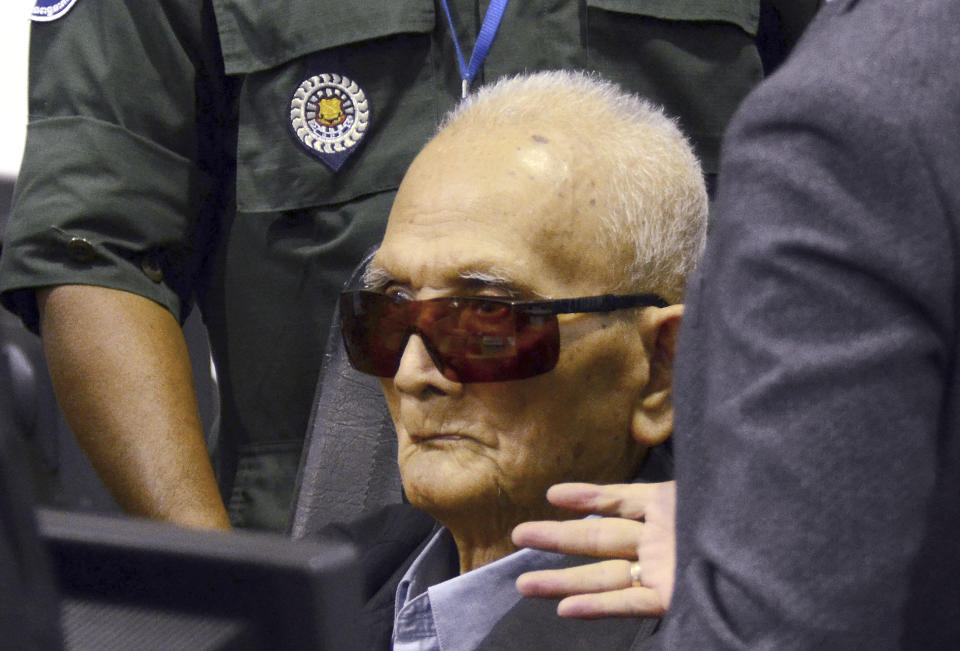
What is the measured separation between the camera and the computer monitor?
533 millimetres

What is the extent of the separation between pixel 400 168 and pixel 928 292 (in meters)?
1.12

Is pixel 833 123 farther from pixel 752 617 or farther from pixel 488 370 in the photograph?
pixel 488 370

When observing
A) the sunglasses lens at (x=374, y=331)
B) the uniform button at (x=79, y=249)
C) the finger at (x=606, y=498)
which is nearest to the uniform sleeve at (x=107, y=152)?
the uniform button at (x=79, y=249)

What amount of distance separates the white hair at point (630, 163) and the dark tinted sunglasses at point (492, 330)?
0.05 m

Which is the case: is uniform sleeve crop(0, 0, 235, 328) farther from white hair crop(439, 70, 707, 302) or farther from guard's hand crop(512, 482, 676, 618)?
guard's hand crop(512, 482, 676, 618)

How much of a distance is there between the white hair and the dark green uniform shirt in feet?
0.65

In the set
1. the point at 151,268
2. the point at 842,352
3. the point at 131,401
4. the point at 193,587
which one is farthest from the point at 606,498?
the point at 151,268

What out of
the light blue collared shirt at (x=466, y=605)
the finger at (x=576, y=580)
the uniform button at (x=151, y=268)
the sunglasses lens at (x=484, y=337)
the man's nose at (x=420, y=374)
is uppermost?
the finger at (x=576, y=580)

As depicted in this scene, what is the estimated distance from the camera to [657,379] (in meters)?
1.55

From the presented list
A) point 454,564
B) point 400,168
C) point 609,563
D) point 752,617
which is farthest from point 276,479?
point 752,617

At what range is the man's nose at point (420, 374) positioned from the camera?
151 centimetres

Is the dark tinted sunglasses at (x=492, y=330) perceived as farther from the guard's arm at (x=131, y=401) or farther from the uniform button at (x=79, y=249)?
the uniform button at (x=79, y=249)

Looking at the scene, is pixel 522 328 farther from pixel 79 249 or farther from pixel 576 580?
pixel 79 249

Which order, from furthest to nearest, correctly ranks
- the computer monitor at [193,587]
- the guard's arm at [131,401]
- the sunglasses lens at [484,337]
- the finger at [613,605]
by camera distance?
the guard's arm at [131,401]
the sunglasses lens at [484,337]
the finger at [613,605]
the computer monitor at [193,587]
